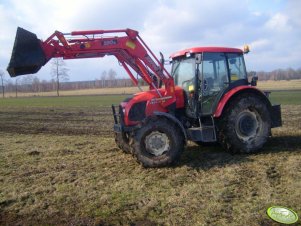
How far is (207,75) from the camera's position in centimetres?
841

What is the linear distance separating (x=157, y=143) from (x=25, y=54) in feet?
10.9

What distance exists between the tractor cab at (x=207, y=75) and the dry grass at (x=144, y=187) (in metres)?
1.30

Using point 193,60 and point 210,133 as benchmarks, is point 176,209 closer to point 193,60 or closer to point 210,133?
point 210,133

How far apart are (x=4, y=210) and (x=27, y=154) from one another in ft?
13.1

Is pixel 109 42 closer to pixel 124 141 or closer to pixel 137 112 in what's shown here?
pixel 137 112

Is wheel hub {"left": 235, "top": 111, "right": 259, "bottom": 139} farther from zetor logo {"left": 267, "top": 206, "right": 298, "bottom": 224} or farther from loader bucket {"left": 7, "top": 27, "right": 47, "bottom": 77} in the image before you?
loader bucket {"left": 7, "top": 27, "right": 47, "bottom": 77}

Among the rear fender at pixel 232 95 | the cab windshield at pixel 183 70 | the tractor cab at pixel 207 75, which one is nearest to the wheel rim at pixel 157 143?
the tractor cab at pixel 207 75

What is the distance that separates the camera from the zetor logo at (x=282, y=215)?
482 cm

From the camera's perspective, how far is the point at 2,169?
26.0 ft

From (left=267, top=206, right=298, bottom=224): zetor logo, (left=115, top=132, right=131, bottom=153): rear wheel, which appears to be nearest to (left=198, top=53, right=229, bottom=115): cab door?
(left=115, top=132, right=131, bottom=153): rear wheel

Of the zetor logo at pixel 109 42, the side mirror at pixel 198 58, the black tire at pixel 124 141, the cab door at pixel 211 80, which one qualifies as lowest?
the black tire at pixel 124 141

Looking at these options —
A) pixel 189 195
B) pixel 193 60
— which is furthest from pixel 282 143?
pixel 189 195

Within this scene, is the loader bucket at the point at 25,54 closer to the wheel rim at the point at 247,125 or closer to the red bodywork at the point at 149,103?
the red bodywork at the point at 149,103

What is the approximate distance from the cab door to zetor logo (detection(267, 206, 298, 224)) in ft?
11.8
